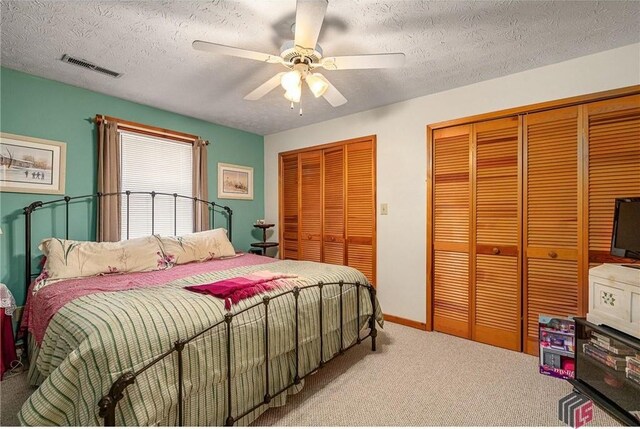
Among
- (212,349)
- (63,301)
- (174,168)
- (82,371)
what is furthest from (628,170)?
(174,168)

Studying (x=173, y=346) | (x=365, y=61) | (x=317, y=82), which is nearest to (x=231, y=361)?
(x=173, y=346)

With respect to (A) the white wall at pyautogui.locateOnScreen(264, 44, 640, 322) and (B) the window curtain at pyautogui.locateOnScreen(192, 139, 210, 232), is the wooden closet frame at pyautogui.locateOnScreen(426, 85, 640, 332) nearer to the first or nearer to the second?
(A) the white wall at pyautogui.locateOnScreen(264, 44, 640, 322)

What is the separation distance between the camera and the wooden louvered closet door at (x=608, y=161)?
220 cm

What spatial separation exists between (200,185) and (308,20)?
2.76m

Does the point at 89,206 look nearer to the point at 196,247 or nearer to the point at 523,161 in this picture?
the point at 196,247

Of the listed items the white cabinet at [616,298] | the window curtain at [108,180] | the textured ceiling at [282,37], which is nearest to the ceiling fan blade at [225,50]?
the textured ceiling at [282,37]

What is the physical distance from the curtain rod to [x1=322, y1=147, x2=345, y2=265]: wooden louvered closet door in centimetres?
164

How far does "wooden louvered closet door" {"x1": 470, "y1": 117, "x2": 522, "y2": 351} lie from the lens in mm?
2686

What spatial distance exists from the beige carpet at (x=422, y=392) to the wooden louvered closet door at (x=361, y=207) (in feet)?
3.79

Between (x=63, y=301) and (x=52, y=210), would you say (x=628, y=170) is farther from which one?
(x=52, y=210)

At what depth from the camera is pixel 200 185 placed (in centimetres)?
379

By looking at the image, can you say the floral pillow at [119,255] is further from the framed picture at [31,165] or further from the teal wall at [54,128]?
the framed picture at [31,165]

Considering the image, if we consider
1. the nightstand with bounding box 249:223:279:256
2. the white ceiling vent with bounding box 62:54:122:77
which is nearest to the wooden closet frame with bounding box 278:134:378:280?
the nightstand with bounding box 249:223:279:256

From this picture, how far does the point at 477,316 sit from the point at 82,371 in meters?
3.02
